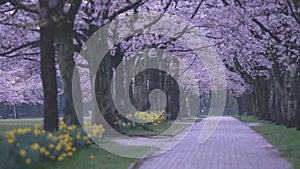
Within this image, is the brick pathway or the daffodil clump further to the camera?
the brick pathway

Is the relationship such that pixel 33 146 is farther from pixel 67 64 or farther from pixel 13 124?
pixel 13 124

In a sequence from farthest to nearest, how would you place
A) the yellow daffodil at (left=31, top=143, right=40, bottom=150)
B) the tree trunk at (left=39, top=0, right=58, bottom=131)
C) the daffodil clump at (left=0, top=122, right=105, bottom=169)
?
the tree trunk at (left=39, top=0, right=58, bottom=131)
the yellow daffodil at (left=31, top=143, right=40, bottom=150)
the daffodil clump at (left=0, top=122, right=105, bottom=169)

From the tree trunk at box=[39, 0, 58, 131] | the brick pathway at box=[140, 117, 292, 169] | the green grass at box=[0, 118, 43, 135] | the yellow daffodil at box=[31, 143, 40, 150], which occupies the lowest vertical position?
the brick pathway at box=[140, 117, 292, 169]

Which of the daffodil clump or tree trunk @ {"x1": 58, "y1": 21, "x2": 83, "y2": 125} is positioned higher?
tree trunk @ {"x1": 58, "y1": 21, "x2": 83, "y2": 125}

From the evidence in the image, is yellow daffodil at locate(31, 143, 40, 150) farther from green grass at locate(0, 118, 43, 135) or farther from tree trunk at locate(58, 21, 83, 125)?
green grass at locate(0, 118, 43, 135)

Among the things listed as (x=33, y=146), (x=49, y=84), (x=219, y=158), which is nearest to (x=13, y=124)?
(x=49, y=84)

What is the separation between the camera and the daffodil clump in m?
9.91

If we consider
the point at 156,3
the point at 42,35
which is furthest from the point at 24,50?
the point at 42,35

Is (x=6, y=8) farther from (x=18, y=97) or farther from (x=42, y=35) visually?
(x=18, y=97)

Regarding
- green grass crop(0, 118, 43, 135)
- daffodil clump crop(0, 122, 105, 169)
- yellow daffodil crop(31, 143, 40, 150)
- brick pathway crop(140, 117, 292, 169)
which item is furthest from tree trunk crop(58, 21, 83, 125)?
green grass crop(0, 118, 43, 135)

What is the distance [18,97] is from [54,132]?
185ft

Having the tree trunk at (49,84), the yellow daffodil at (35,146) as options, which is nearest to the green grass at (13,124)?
the tree trunk at (49,84)

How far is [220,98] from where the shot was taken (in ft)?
330

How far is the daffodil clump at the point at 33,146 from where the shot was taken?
991cm
